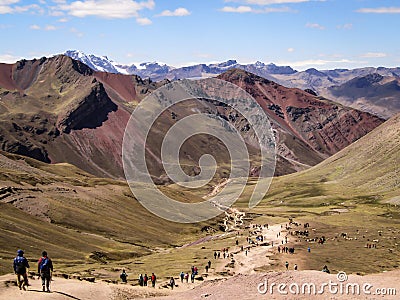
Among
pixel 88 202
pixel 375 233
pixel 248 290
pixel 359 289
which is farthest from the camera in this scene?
pixel 88 202

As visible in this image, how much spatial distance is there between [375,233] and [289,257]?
175ft

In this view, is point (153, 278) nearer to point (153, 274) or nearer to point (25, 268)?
point (153, 274)

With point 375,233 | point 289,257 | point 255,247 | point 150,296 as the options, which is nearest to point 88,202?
point 255,247

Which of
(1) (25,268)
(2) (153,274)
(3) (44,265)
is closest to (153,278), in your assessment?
(2) (153,274)

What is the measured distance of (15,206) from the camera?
141375mm

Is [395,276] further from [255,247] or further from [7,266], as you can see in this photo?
[255,247]

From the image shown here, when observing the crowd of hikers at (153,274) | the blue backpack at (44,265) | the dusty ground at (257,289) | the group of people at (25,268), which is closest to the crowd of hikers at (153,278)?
the crowd of hikers at (153,274)
